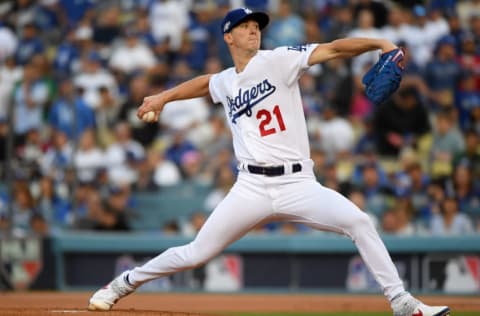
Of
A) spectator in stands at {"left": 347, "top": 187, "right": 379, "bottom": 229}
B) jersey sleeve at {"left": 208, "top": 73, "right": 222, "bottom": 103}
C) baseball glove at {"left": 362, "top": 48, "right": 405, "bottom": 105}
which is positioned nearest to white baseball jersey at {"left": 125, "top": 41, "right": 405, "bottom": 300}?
jersey sleeve at {"left": 208, "top": 73, "right": 222, "bottom": 103}

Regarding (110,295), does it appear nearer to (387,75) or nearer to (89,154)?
(387,75)

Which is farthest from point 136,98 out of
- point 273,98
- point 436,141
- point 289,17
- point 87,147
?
point 273,98

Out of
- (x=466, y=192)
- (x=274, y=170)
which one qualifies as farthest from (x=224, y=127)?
(x=274, y=170)

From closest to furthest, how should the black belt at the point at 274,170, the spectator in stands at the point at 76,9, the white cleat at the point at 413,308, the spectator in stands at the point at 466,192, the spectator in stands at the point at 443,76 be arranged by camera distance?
the white cleat at the point at 413,308, the black belt at the point at 274,170, the spectator in stands at the point at 466,192, the spectator in stands at the point at 443,76, the spectator in stands at the point at 76,9

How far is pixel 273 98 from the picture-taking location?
622cm

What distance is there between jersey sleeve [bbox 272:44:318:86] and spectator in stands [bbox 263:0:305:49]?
7.01 m

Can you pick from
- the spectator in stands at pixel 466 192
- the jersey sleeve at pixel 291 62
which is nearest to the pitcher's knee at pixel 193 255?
the jersey sleeve at pixel 291 62

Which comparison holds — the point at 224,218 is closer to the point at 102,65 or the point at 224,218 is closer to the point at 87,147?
the point at 87,147

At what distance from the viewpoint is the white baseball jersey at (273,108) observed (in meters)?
6.20

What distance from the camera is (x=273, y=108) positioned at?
622 centimetres

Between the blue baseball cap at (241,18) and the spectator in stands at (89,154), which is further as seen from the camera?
the spectator in stands at (89,154)

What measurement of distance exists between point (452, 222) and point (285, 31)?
3.72 metres

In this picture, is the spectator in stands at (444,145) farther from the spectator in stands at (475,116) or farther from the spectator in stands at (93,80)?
the spectator in stands at (93,80)

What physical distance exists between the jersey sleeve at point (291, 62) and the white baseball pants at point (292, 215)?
22.2 inches
